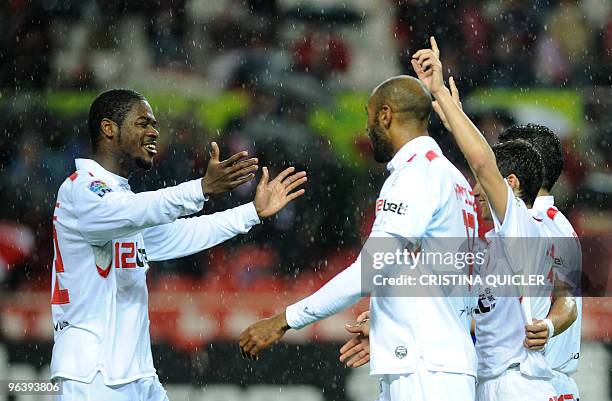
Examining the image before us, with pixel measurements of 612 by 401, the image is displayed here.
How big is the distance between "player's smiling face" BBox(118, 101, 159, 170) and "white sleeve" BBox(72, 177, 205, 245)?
36cm

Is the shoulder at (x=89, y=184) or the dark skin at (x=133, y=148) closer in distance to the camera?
the shoulder at (x=89, y=184)

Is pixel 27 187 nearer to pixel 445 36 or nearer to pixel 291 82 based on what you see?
pixel 291 82

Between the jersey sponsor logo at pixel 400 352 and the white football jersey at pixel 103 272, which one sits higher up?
the white football jersey at pixel 103 272

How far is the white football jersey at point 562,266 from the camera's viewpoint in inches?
185

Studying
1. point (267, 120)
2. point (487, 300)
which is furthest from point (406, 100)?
point (267, 120)

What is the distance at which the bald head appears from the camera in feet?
13.9

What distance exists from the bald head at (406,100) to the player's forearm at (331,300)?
627 mm

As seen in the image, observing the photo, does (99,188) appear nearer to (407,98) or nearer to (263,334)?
(263,334)

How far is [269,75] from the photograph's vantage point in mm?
9742

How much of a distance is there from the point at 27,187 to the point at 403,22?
3.79 meters

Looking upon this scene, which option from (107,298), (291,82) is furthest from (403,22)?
(107,298)

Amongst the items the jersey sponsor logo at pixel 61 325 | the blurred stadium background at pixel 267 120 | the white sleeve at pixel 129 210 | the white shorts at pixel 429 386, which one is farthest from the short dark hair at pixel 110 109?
the blurred stadium background at pixel 267 120

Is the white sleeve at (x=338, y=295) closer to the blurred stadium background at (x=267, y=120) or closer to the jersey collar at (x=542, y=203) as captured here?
the jersey collar at (x=542, y=203)

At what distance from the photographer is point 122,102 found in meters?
5.02
